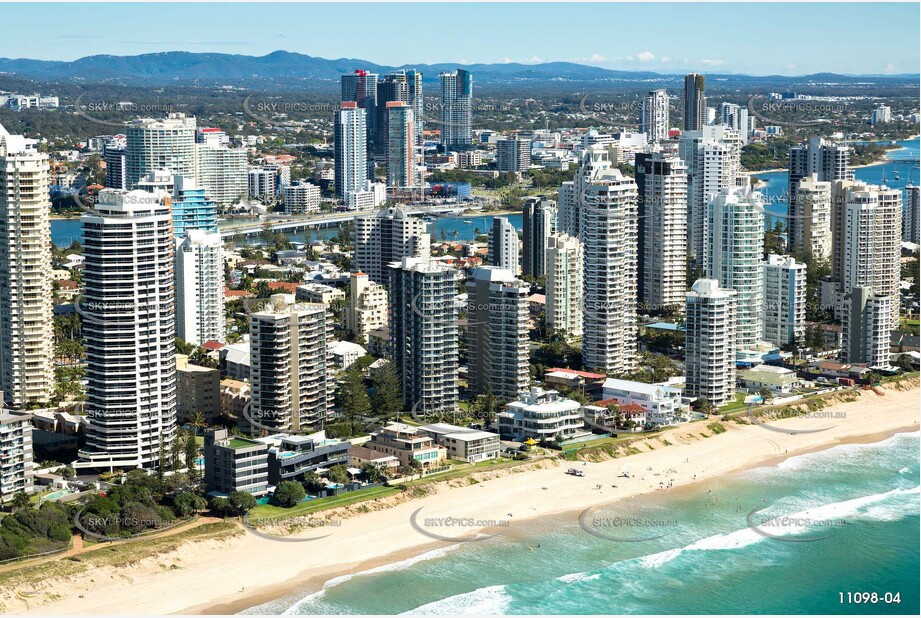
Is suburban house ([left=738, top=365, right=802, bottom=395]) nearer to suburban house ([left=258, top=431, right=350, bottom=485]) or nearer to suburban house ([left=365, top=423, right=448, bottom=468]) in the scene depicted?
suburban house ([left=365, top=423, right=448, bottom=468])

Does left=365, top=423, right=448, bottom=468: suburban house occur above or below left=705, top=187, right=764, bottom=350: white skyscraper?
below

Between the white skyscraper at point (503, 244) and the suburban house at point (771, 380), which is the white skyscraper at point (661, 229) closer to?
the white skyscraper at point (503, 244)

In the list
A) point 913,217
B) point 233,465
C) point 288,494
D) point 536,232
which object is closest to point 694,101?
point 913,217

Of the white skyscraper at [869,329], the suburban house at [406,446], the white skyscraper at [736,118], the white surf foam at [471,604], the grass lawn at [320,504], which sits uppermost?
the white skyscraper at [736,118]

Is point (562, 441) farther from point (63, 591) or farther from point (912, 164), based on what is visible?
point (912, 164)

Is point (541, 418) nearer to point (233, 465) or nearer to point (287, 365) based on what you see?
point (287, 365)

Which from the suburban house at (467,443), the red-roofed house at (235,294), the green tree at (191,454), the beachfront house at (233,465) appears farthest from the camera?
the red-roofed house at (235,294)

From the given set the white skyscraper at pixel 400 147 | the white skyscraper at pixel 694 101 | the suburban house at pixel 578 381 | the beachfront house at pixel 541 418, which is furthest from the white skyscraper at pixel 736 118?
the beachfront house at pixel 541 418

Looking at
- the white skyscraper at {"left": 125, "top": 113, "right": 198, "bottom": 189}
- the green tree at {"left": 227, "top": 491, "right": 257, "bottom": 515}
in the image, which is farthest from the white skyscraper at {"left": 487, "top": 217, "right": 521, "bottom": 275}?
the green tree at {"left": 227, "top": 491, "right": 257, "bottom": 515}
